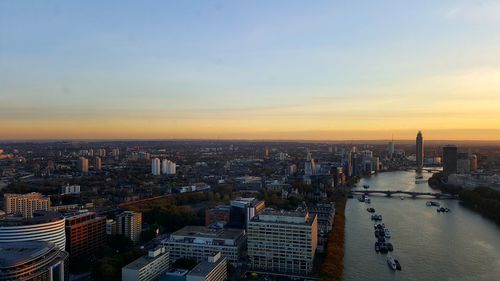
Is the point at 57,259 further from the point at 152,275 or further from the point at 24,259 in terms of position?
the point at 152,275

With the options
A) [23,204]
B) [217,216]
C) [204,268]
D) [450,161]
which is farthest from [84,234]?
[450,161]

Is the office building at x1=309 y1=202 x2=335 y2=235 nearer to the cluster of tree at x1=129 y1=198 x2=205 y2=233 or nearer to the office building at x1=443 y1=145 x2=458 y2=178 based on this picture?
the cluster of tree at x1=129 y1=198 x2=205 y2=233

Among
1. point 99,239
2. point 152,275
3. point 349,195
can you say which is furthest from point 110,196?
point 152,275

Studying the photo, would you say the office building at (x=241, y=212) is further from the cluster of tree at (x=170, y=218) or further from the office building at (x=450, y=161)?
the office building at (x=450, y=161)

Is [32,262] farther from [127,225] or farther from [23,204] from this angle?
[23,204]

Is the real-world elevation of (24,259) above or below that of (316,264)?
above

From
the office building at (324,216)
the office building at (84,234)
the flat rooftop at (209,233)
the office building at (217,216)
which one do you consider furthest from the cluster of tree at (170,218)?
the office building at (324,216)
